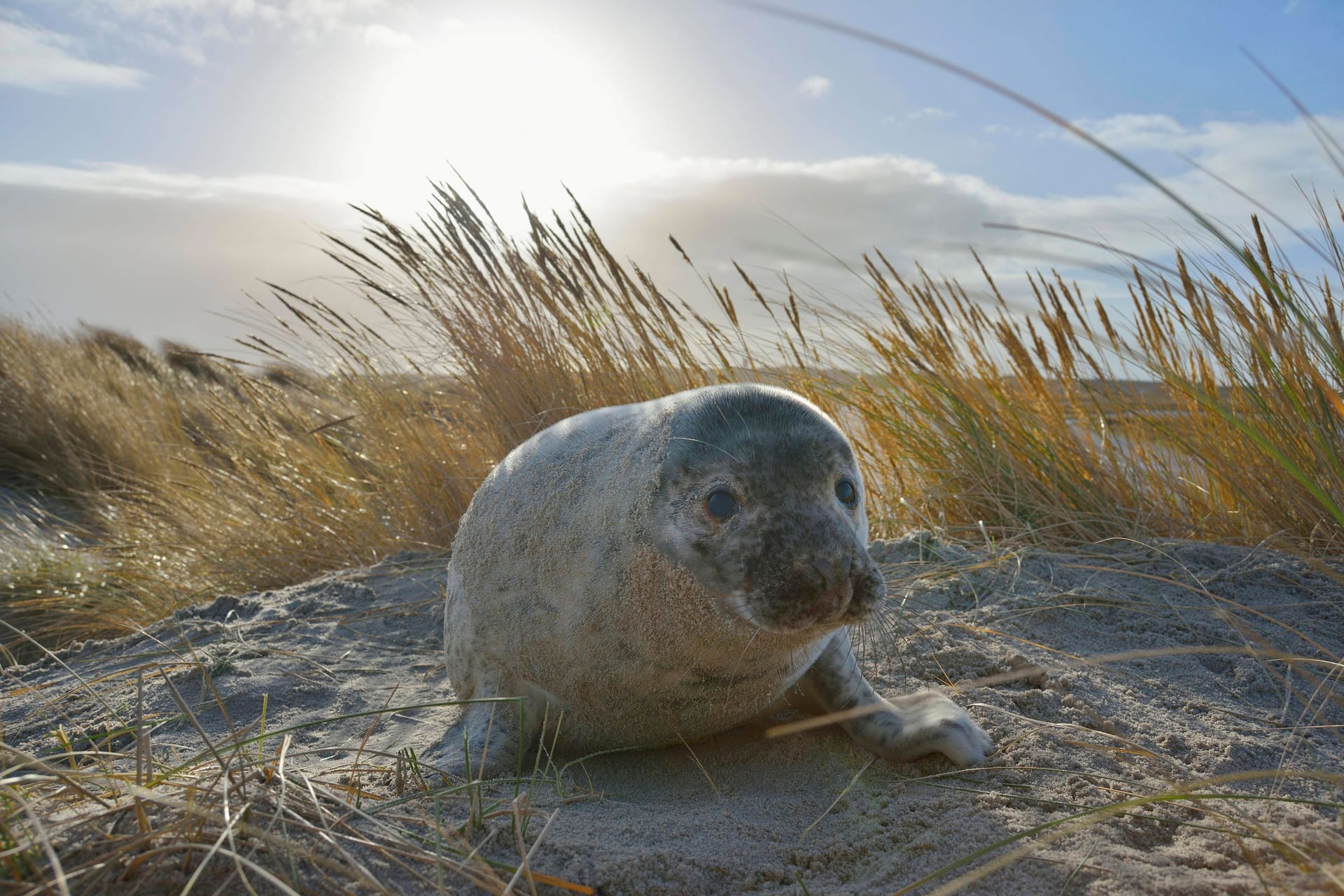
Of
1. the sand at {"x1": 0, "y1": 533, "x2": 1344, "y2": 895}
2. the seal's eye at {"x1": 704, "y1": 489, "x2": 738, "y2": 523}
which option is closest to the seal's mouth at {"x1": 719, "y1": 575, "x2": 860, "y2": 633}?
the seal's eye at {"x1": 704, "y1": 489, "x2": 738, "y2": 523}

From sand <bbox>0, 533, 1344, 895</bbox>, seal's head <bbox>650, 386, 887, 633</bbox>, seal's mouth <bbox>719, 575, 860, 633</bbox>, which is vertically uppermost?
seal's head <bbox>650, 386, 887, 633</bbox>

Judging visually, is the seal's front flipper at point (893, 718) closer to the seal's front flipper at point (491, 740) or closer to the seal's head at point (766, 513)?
the seal's head at point (766, 513)

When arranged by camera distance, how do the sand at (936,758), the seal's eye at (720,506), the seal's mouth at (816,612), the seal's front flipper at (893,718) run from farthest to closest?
1. the seal's front flipper at (893,718)
2. the seal's eye at (720,506)
3. the seal's mouth at (816,612)
4. the sand at (936,758)

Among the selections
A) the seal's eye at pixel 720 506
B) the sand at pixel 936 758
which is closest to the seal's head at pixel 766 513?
the seal's eye at pixel 720 506

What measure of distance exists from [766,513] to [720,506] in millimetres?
101

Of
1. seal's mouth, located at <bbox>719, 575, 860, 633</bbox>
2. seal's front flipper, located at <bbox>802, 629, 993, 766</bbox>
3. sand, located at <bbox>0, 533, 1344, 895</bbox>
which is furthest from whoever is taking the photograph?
seal's front flipper, located at <bbox>802, 629, 993, 766</bbox>

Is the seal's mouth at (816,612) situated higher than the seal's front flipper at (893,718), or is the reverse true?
→ the seal's mouth at (816,612)

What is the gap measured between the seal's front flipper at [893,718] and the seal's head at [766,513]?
52 cm

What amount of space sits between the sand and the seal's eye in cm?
61

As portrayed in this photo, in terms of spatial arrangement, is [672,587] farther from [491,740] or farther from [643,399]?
[643,399]

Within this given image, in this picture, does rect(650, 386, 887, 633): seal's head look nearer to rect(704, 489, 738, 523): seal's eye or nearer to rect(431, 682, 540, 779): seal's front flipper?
rect(704, 489, 738, 523): seal's eye

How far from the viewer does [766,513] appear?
6.34ft

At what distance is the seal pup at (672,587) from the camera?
1.92 metres

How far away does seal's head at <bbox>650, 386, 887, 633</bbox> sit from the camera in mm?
1868
